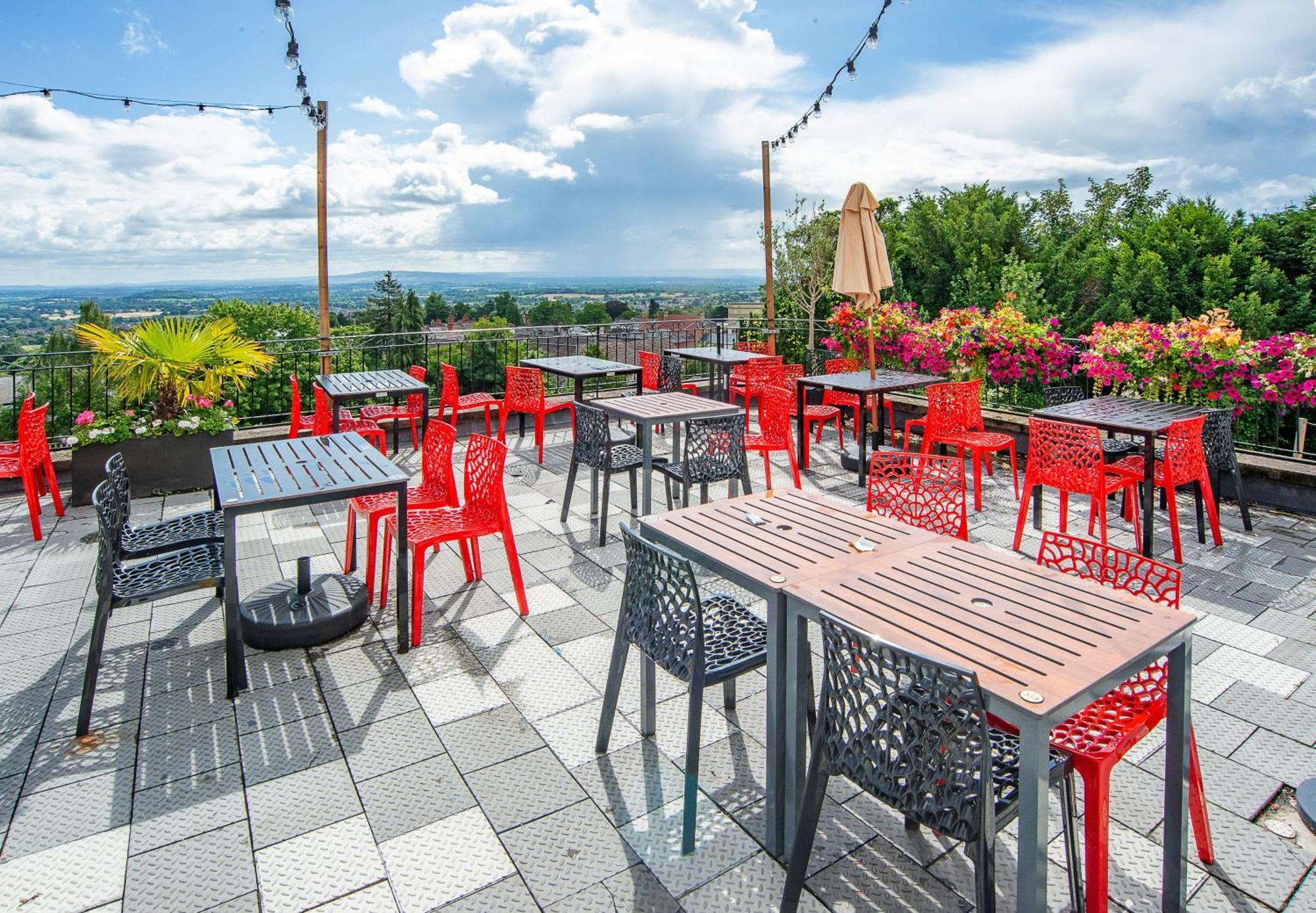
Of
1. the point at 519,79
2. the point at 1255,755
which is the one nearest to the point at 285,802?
the point at 1255,755

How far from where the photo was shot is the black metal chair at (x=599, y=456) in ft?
15.1

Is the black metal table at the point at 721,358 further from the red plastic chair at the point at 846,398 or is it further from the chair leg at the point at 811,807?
the chair leg at the point at 811,807

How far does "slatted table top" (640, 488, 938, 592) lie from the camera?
207cm

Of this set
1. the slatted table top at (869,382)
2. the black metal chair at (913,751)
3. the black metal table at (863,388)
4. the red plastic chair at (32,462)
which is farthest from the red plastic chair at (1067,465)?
the red plastic chair at (32,462)

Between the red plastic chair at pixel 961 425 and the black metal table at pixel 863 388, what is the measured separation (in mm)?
281

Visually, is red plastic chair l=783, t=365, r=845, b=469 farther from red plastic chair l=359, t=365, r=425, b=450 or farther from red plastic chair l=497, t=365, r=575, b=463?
red plastic chair l=359, t=365, r=425, b=450

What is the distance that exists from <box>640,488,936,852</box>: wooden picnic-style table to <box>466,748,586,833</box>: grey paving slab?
648mm

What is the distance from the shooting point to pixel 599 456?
466cm

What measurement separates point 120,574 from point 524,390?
4183 mm

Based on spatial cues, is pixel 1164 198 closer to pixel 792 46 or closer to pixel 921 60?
pixel 921 60

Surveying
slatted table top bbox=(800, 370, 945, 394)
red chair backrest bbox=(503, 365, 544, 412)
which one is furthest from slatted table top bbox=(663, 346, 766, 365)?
red chair backrest bbox=(503, 365, 544, 412)

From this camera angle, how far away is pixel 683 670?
2006 mm

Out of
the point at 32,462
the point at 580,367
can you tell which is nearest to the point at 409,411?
the point at 580,367

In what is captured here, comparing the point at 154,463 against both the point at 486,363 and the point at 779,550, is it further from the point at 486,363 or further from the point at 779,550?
the point at 779,550
